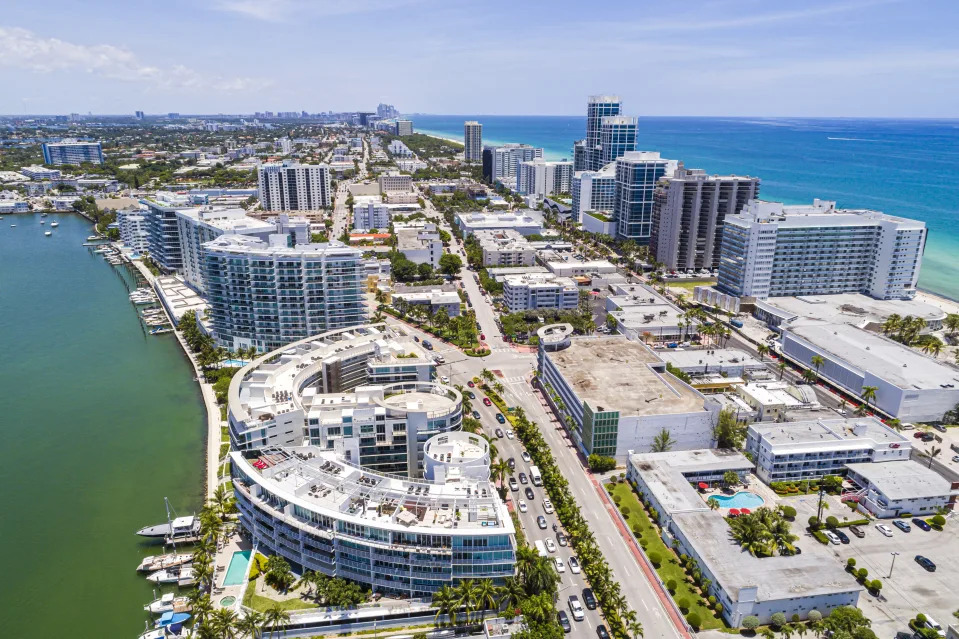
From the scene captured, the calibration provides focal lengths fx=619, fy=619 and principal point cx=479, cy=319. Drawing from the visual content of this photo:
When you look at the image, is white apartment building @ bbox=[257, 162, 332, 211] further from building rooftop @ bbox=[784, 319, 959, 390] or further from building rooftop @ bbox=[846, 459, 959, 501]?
building rooftop @ bbox=[846, 459, 959, 501]

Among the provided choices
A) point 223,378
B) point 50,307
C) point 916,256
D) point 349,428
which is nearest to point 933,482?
point 349,428

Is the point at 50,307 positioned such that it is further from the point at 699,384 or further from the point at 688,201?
the point at 688,201

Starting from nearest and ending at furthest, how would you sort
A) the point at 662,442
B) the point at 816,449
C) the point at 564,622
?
the point at 564,622, the point at 816,449, the point at 662,442

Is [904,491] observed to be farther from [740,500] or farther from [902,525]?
[740,500]

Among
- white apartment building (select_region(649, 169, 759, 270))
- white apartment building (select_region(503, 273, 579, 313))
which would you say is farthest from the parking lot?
white apartment building (select_region(649, 169, 759, 270))

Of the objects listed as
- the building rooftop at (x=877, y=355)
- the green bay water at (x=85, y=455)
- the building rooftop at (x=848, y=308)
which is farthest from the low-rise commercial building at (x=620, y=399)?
the green bay water at (x=85, y=455)

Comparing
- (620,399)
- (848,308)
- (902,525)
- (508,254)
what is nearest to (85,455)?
(620,399)
